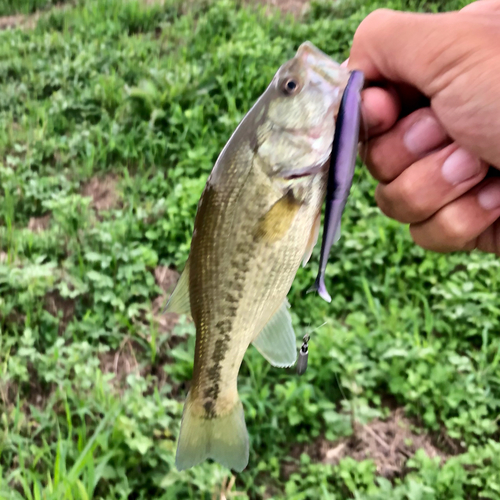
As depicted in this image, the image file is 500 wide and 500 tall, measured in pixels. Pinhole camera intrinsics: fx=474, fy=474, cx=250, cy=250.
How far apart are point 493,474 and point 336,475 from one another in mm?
722

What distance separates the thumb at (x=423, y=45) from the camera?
121cm

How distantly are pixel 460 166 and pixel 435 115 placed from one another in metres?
0.19

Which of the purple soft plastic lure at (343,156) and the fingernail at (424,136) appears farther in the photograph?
the fingernail at (424,136)

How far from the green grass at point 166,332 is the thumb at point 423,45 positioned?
1.67m

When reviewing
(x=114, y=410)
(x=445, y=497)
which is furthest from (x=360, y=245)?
(x=114, y=410)

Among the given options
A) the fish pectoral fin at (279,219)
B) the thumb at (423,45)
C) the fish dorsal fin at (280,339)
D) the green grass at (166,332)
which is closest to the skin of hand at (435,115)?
the thumb at (423,45)

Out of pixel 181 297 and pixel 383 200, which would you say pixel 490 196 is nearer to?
pixel 383 200

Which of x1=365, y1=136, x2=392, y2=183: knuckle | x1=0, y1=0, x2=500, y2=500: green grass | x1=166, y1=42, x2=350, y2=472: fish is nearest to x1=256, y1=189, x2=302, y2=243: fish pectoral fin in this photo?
x1=166, y1=42, x2=350, y2=472: fish

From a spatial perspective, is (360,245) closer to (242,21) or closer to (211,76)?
(211,76)

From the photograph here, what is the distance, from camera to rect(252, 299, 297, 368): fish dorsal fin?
1351 mm

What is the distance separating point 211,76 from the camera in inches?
173

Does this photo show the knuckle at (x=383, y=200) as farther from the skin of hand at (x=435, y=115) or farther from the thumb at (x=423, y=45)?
the thumb at (x=423, y=45)

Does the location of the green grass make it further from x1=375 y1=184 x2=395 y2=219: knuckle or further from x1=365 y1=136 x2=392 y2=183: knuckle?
x1=365 y1=136 x2=392 y2=183: knuckle

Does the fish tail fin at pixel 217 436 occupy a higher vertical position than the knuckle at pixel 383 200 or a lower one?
lower
